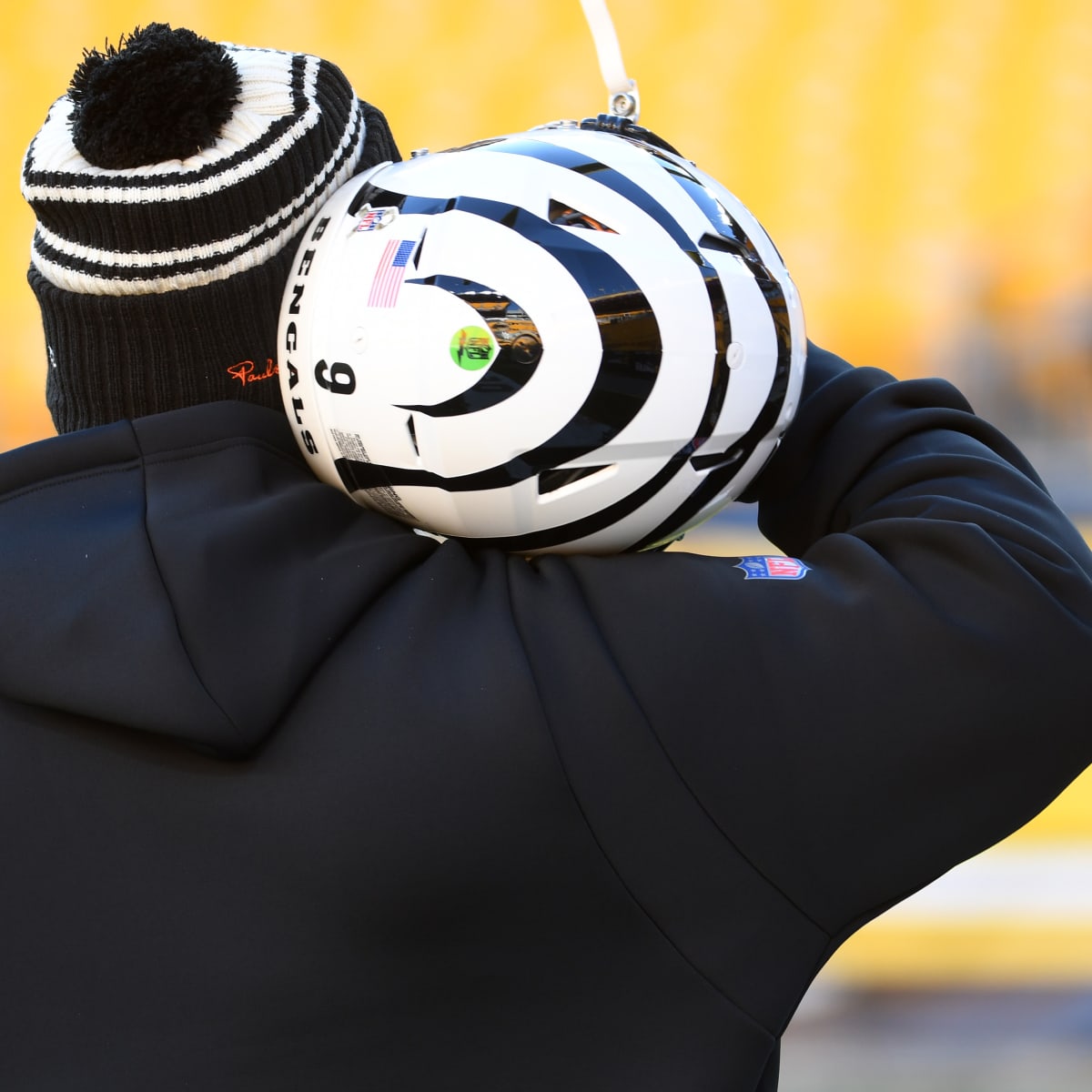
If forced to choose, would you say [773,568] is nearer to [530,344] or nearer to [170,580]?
[530,344]

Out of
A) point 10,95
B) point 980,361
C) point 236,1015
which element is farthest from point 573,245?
point 10,95

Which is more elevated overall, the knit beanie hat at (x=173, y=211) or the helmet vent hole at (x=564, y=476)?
the knit beanie hat at (x=173, y=211)

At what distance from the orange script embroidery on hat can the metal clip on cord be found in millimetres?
354

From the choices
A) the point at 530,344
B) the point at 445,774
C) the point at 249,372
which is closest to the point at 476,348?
the point at 530,344

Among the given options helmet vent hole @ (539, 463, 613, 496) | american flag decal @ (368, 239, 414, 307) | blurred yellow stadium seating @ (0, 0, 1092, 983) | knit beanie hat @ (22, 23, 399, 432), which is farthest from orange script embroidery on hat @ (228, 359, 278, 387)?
blurred yellow stadium seating @ (0, 0, 1092, 983)

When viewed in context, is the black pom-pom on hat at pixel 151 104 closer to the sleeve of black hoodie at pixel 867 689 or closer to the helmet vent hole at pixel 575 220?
the helmet vent hole at pixel 575 220

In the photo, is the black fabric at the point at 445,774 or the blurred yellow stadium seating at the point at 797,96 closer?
the black fabric at the point at 445,774

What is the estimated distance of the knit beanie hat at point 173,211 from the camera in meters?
0.83

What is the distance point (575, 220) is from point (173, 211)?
0.27 meters

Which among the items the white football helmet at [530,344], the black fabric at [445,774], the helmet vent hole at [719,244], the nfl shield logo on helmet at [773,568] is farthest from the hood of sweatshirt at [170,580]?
the helmet vent hole at [719,244]

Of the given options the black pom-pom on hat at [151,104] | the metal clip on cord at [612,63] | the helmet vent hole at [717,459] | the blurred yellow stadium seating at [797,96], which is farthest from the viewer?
the blurred yellow stadium seating at [797,96]

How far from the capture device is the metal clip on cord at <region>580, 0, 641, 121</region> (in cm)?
103

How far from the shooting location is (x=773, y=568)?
0.80 m

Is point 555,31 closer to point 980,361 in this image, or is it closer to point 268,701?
point 980,361
